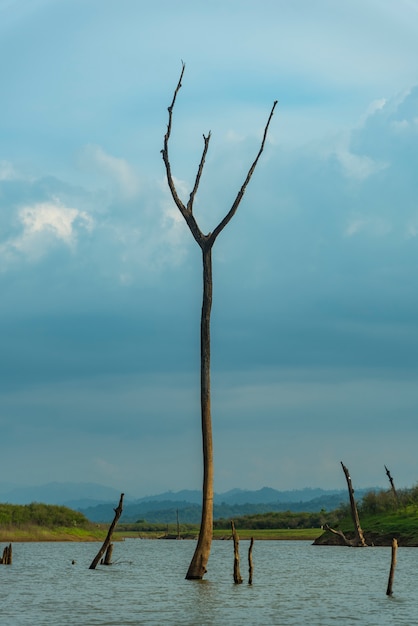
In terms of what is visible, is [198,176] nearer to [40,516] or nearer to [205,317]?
[205,317]

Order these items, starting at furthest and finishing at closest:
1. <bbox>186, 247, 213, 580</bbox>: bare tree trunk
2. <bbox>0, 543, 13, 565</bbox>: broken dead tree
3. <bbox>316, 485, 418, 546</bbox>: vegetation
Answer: <bbox>316, 485, 418, 546</bbox>: vegetation < <bbox>0, 543, 13, 565</bbox>: broken dead tree < <bbox>186, 247, 213, 580</bbox>: bare tree trunk

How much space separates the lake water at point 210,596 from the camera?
34688 millimetres

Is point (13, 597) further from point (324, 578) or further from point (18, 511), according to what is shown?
point (18, 511)

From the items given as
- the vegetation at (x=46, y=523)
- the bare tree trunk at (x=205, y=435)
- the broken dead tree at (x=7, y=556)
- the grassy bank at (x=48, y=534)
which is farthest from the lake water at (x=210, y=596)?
the vegetation at (x=46, y=523)

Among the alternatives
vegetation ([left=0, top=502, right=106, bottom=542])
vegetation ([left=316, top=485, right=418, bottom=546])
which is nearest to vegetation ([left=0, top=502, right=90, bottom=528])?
vegetation ([left=0, top=502, right=106, bottom=542])

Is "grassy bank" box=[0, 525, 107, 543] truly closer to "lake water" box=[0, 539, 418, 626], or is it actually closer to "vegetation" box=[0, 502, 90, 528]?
"vegetation" box=[0, 502, 90, 528]

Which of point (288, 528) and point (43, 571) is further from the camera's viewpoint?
point (288, 528)

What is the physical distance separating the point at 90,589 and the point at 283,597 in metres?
9.39

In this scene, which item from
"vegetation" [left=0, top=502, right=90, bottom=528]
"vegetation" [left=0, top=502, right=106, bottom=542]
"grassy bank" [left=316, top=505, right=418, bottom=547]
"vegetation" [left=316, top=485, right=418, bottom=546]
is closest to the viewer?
"grassy bank" [left=316, top=505, right=418, bottom=547]

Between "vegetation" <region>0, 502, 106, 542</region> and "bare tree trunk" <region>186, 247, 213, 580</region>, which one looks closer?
"bare tree trunk" <region>186, 247, 213, 580</region>


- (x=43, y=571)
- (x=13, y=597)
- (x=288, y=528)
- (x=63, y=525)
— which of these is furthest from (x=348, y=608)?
(x=288, y=528)

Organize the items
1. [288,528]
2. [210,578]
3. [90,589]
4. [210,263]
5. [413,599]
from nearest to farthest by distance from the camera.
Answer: [413,599]
[210,263]
[90,589]
[210,578]
[288,528]

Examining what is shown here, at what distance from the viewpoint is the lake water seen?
34.7 m

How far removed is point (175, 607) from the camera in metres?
38.5
